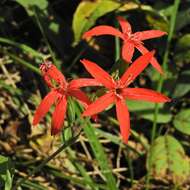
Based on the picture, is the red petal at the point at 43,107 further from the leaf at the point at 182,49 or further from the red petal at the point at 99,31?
the leaf at the point at 182,49

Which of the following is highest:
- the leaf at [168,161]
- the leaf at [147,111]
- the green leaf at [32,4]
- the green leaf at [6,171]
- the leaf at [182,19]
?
the green leaf at [32,4]

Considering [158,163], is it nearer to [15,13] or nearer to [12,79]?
[12,79]

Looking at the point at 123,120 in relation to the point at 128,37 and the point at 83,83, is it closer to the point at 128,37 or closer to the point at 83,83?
the point at 83,83

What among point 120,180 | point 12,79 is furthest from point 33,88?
point 120,180

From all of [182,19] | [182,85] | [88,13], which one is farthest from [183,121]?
[88,13]

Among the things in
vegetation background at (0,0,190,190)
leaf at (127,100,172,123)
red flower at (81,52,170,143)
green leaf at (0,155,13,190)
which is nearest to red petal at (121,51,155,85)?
red flower at (81,52,170,143)

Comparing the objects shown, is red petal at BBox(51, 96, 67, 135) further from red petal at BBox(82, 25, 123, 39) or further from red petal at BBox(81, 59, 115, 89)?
red petal at BBox(82, 25, 123, 39)

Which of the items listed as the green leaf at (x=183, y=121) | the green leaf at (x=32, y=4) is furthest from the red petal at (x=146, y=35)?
the green leaf at (x=32, y=4)
